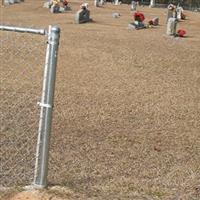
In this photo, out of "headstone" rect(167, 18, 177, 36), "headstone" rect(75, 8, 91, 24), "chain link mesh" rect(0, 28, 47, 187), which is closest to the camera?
"chain link mesh" rect(0, 28, 47, 187)

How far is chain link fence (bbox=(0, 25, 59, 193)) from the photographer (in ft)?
18.7

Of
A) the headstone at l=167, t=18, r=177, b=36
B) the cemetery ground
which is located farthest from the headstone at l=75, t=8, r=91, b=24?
the cemetery ground

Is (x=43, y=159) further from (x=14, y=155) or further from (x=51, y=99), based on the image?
(x=14, y=155)

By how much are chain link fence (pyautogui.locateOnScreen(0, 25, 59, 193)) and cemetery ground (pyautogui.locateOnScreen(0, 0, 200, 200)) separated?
32 cm

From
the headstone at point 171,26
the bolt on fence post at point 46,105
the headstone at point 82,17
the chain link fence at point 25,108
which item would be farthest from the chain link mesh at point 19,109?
the headstone at point 82,17

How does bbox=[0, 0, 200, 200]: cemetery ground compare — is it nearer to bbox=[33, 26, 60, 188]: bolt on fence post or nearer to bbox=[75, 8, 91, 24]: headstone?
bbox=[33, 26, 60, 188]: bolt on fence post

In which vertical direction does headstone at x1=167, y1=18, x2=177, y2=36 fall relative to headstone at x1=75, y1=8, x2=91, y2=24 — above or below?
above

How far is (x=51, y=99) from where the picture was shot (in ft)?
18.7

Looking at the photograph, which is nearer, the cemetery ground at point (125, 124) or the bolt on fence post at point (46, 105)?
the bolt on fence post at point (46, 105)

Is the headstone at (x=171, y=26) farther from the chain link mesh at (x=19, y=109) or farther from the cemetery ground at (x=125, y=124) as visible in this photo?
the chain link mesh at (x=19, y=109)

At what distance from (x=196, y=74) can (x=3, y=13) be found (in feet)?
72.6

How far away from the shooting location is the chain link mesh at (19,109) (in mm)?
6961

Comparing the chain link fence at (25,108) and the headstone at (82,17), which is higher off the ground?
the chain link fence at (25,108)

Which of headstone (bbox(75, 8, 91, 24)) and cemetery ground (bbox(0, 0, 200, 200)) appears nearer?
cemetery ground (bbox(0, 0, 200, 200))
